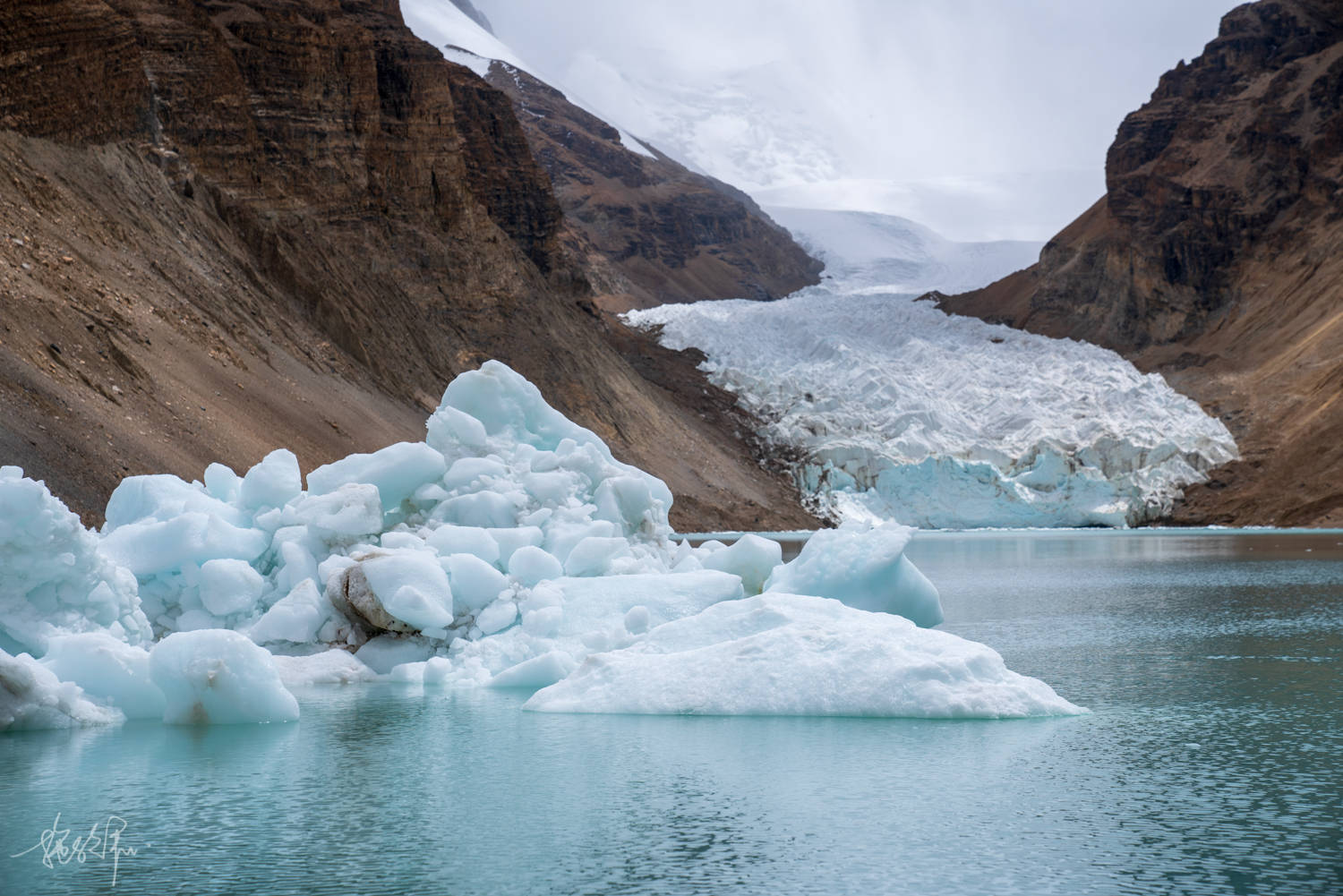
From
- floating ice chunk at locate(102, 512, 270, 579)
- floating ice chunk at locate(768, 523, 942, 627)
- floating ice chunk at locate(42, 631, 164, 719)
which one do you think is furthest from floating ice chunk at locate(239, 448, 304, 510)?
floating ice chunk at locate(768, 523, 942, 627)

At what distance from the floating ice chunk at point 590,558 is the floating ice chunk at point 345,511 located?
201cm

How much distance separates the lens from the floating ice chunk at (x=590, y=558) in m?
14.1

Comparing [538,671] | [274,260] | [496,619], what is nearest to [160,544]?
[496,619]

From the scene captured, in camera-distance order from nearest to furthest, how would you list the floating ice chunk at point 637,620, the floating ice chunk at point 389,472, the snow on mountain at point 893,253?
the floating ice chunk at point 637,620, the floating ice chunk at point 389,472, the snow on mountain at point 893,253

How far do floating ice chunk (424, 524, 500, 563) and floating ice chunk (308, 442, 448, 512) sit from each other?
1236 mm

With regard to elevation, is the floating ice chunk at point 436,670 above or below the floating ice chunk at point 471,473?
below

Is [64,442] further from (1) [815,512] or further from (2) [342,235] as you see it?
(1) [815,512]

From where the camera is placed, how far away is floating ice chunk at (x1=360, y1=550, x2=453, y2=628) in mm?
12078

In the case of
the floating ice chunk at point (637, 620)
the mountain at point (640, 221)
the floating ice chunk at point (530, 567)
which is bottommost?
the floating ice chunk at point (637, 620)

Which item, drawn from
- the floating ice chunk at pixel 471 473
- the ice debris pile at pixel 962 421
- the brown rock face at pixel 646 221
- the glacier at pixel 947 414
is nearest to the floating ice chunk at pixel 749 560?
the floating ice chunk at pixel 471 473

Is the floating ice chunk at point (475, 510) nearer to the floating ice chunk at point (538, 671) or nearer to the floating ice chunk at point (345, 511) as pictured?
the floating ice chunk at point (345, 511)

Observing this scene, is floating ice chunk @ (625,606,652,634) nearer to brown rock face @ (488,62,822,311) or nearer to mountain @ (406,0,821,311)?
mountain @ (406,0,821,311)

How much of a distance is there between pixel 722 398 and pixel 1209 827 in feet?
147

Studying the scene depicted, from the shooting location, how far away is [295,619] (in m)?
12.5
